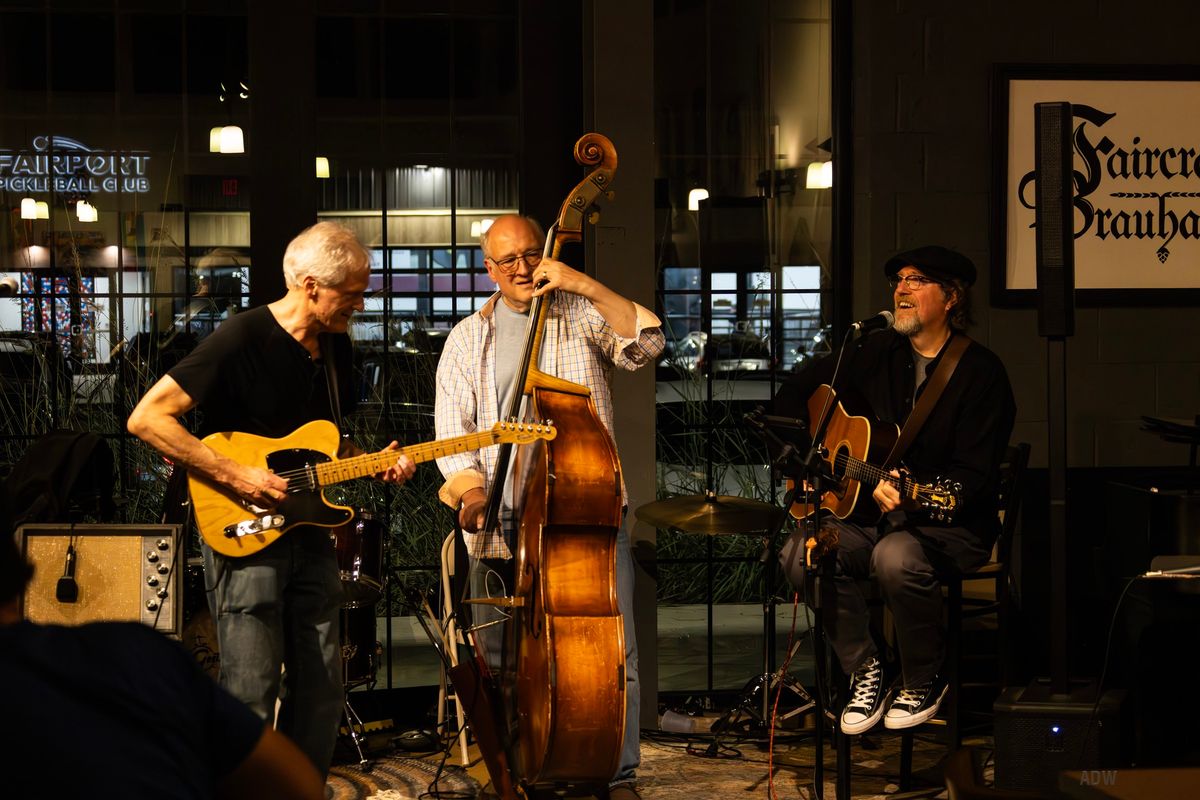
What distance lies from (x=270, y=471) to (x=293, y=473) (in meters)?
0.06

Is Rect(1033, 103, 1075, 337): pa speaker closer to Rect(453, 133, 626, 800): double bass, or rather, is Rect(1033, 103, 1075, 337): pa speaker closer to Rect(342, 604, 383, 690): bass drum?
Rect(453, 133, 626, 800): double bass

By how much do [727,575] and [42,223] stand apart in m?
2.98

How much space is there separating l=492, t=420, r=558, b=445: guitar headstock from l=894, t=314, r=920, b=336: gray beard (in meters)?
1.55

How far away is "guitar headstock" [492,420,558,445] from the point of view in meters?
3.68

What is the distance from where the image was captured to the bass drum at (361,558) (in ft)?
14.9

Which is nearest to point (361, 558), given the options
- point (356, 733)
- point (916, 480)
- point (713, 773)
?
point (356, 733)

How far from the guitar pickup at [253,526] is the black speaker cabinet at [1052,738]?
2097 millimetres

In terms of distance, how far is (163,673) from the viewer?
1507 mm

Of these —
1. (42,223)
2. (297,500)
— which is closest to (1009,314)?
(297,500)

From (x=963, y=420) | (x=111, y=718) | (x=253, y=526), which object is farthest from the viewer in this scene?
(x=963, y=420)

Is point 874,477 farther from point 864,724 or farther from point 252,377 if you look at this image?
point 252,377

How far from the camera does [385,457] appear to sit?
371cm

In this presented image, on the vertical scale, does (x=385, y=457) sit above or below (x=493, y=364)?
below

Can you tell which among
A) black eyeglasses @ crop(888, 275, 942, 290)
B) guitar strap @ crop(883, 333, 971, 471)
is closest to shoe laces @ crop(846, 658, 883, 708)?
guitar strap @ crop(883, 333, 971, 471)
